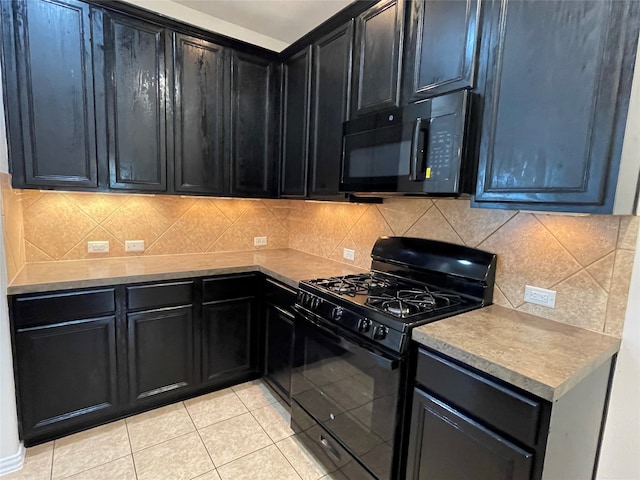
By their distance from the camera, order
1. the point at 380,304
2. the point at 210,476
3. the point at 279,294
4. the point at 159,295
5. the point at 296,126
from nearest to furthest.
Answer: the point at 380,304, the point at 210,476, the point at 159,295, the point at 279,294, the point at 296,126

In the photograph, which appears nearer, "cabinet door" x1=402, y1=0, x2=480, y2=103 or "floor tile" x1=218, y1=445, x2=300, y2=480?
"cabinet door" x1=402, y1=0, x2=480, y2=103

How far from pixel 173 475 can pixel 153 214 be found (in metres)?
1.78

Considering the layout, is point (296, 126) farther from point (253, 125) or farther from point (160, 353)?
point (160, 353)

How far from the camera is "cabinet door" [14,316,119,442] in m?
1.81

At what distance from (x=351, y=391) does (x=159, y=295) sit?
1.36 metres

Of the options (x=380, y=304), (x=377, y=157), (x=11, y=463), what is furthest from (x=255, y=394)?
(x=377, y=157)

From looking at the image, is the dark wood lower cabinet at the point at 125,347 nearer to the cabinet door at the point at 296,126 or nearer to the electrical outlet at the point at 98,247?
the electrical outlet at the point at 98,247

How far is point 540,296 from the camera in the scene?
150cm

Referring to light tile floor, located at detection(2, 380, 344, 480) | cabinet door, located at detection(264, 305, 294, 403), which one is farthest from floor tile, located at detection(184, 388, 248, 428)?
cabinet door, located at detection(264, 305, 294, 403)

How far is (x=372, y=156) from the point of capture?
1.81 m

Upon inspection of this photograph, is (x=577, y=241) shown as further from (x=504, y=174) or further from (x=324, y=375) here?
(x=324, y=375)

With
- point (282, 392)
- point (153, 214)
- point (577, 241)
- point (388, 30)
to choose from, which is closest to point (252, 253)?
point (153, 214)

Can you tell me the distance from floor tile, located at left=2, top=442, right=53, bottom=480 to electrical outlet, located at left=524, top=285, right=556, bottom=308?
2.58 m

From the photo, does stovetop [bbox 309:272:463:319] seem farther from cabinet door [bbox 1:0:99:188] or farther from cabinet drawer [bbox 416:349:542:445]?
cabinet door [bbox 1:0:99:188]
